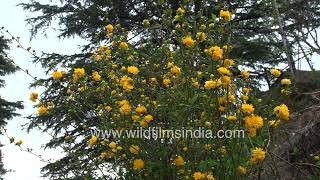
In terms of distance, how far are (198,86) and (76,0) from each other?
8.99 meters

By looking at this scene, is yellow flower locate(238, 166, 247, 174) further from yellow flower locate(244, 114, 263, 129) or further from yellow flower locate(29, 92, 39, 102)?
yellow flower locate(29, 92, 39, 102)

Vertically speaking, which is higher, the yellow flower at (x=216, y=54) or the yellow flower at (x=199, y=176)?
the yellow flower at (x=216, y=54)

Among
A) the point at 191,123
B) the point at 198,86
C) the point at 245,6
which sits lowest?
the point at 191,123

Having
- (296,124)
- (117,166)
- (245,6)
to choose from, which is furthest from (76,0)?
(117,166)

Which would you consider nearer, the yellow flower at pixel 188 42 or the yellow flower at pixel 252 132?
the yellow flower at pixel 252 132

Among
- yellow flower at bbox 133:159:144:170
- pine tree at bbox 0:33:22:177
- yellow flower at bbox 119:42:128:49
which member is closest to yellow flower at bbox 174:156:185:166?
yellow flower at bbox 133:159:144:170

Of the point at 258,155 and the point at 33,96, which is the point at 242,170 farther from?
the point at 33,96

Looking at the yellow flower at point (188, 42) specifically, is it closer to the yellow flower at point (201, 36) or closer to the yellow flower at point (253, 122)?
the yellow flower at point (201, 36)

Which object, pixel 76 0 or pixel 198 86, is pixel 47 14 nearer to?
pixel 76 0

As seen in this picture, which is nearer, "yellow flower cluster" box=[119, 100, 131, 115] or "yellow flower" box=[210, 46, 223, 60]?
"yellow flower" box=[210, 46, 223, 60]

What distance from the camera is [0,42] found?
1546 centimetres

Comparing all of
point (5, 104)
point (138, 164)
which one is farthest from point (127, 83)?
point (5, 104)

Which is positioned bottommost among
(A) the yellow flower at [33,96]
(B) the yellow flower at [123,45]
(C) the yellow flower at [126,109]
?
(C) the yellow flower at [126,109]

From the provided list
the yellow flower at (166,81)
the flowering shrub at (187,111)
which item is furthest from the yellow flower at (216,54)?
the yellow flower at (166,81)
